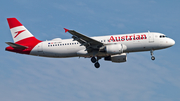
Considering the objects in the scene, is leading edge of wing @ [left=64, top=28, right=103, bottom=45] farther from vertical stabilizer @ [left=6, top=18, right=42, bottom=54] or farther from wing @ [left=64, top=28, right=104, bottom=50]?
vertical stabilizer @ [left=6, top=18, right=42, bottom=54]

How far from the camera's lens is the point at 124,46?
148 feet

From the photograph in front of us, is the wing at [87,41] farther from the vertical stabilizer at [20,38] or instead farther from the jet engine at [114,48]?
the vertical stabilizer at [20,38]

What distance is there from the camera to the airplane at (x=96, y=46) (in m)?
44.8

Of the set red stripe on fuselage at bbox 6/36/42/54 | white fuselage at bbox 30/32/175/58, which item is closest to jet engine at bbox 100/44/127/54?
white fuselage at bbox 30/32/175/58

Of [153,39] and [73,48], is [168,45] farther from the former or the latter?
[73,48]

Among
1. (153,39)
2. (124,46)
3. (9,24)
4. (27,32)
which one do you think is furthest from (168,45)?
(9,24)

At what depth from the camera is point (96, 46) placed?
45312 mm

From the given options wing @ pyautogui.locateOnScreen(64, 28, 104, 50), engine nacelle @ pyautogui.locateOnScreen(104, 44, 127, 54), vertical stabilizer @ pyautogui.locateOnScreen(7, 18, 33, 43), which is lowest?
engine nacelle @ pyautogui.locateOnScreen(104, 44, 127, 54)

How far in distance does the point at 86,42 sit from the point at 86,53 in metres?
2.18

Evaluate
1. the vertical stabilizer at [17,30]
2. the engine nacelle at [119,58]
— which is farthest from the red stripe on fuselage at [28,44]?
the engine nacelle at [119,58]

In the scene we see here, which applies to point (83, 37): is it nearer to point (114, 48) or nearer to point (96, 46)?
point (96, 46)

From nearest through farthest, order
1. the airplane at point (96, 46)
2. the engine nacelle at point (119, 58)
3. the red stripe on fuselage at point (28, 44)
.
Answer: the airplane at point (96, 46)
the red stripe on fuselage at point (28, 44)
the engine nacelle at point (119, 58)

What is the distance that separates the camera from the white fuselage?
45.3 meters

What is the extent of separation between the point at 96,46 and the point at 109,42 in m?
2.19
